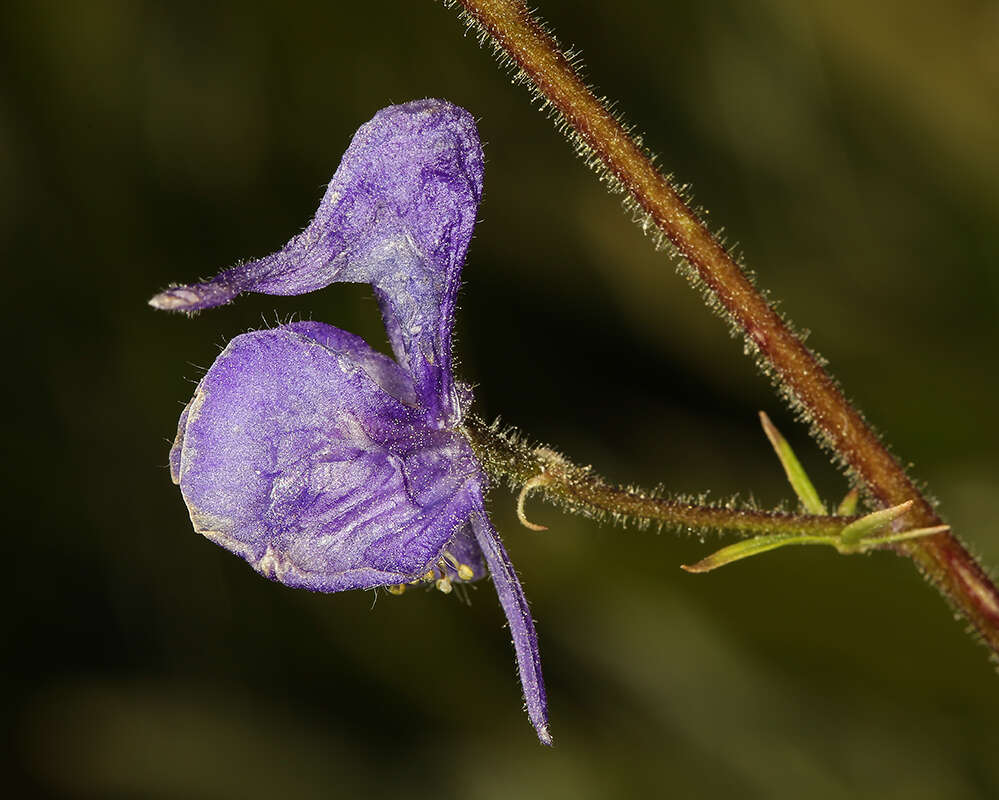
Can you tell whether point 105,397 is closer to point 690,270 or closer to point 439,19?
point 439,19

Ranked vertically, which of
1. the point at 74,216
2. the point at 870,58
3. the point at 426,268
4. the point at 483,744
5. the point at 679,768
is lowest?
the point at 483,744

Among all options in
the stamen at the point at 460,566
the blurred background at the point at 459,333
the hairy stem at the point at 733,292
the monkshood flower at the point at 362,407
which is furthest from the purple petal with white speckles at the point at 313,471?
the blurred background at the point at 459,333

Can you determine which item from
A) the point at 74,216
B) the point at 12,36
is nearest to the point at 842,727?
the point at 74,216

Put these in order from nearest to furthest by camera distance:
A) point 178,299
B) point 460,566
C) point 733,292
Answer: point 178,299 < point 733,292 < point 460,566

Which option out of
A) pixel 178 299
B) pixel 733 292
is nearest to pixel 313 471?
pixel 178 299

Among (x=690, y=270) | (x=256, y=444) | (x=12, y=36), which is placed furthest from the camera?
(x=12, y=36)

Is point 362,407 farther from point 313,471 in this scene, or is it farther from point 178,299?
point 178,299
